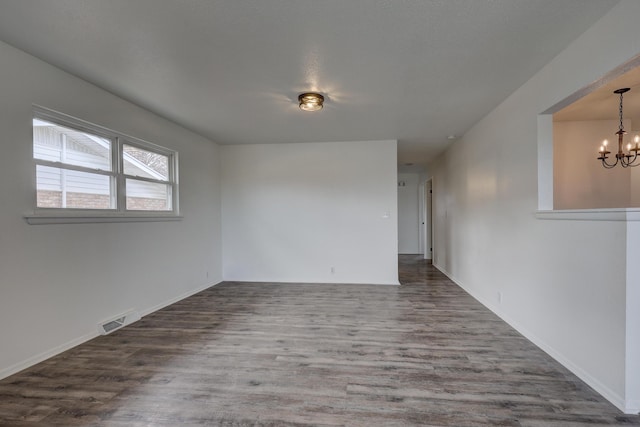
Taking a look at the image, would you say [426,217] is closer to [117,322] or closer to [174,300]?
[174,300]

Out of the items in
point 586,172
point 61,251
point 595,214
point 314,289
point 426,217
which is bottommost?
point 314,289

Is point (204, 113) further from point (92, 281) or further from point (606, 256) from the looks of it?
point (606, 256)

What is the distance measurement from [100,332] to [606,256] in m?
4.26

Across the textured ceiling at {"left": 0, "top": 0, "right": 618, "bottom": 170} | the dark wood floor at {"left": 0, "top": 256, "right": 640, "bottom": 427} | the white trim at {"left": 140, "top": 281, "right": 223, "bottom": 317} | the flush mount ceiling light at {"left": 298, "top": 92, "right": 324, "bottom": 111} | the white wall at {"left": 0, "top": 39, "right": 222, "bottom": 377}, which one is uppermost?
the textured ceiling at {"left": 0, "top": 0, "right": 618, "bottom": 170}

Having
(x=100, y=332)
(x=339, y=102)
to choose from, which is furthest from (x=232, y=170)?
(x=100, y=332)

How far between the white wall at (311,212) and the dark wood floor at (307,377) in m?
1.61

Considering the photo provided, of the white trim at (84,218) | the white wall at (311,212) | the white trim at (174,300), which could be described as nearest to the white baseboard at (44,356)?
the white trim at (174,300)

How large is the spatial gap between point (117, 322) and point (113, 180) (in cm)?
153

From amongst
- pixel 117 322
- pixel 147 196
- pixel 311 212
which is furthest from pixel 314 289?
pixel 147 196

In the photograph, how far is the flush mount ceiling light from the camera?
9.62ft

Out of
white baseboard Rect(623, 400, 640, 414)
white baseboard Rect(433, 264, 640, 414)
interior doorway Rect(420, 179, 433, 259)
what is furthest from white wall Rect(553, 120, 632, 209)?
interior doorway Rect(420, 179, 433, 259)

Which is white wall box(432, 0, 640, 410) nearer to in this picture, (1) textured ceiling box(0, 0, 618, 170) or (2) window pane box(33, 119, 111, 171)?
(1) textured ceiling box(0, 0, 618, 170)

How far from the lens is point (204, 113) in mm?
3541

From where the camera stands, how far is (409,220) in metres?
8.48
